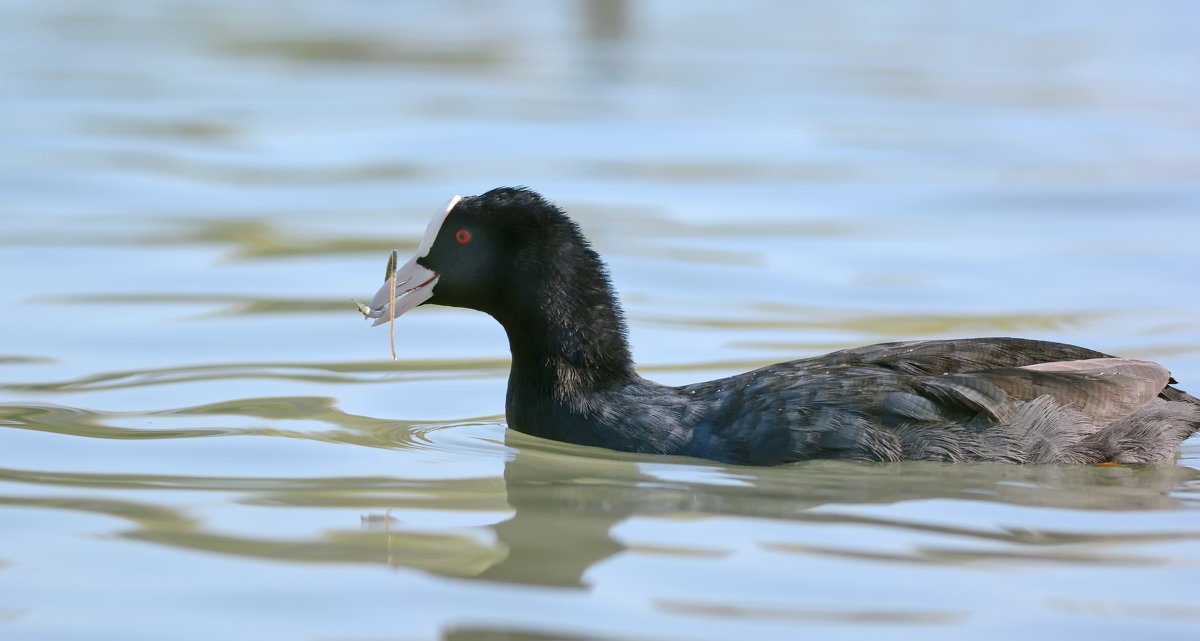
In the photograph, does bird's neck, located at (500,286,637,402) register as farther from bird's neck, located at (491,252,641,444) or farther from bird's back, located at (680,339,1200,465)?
bird's back, located at (680,339,1200,465)

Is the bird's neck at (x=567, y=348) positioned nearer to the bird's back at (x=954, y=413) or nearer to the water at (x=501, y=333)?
the water at (x=501, y=333)

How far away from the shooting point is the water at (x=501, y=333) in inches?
174

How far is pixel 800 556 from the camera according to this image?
15.3 feet

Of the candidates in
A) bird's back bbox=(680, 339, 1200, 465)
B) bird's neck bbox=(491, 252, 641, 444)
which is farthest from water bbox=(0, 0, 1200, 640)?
bird's neck bbox=(491, 252, 641, 444)

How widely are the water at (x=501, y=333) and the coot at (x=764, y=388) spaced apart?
102mm

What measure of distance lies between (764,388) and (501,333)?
2740 mm

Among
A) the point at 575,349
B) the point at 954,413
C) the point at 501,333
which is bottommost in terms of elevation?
the point at 954,413

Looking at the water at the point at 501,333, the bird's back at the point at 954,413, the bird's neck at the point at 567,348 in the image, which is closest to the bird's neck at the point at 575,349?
the bird's neck at the point at 567,348

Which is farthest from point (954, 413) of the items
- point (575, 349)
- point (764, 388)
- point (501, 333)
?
point (501, 333)

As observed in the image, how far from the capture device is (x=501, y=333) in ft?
27.6

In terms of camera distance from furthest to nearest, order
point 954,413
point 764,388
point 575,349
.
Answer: point 575,349 < point 764,388 < point 954,413

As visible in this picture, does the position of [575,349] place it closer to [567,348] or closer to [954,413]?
[567,348]

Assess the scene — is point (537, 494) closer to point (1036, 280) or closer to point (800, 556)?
point (800, 556)

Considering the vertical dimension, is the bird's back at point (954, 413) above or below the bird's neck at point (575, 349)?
below
